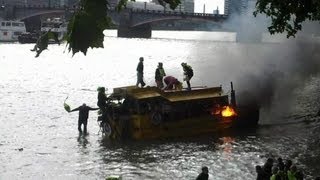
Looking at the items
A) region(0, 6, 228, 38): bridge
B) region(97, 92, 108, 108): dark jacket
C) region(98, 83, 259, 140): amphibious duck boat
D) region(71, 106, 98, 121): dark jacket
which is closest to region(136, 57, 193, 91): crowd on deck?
region(98, 83, 259, 140): amphibious duck boat

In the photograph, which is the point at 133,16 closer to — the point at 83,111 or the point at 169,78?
the point at 169,78

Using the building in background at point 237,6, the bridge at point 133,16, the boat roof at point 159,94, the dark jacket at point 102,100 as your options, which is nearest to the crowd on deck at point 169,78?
the boat roof at point 159,94

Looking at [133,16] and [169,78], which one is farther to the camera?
[133,16]

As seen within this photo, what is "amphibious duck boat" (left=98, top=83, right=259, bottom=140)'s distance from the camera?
2191 centimetres

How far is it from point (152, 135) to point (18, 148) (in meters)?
5.77

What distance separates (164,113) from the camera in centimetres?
2206

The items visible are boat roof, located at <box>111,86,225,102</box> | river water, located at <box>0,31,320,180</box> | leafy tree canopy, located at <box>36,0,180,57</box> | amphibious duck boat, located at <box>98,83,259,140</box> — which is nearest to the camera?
leafy tree canopy, located at <box>36,0,180,57</box>

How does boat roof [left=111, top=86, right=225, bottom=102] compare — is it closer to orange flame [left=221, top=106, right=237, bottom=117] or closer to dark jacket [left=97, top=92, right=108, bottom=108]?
dark jacket [left=97, top=92, right=108, bottom=108]

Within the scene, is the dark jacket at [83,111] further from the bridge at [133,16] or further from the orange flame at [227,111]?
the bridge at [133,16]

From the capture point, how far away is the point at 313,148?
847 inches

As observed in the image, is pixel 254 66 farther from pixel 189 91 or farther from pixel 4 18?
pixel 4 18

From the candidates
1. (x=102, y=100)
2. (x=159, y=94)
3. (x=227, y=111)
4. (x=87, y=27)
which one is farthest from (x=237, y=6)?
(x=87, y=27)

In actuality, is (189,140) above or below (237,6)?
below

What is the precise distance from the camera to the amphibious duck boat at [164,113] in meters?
21.9
